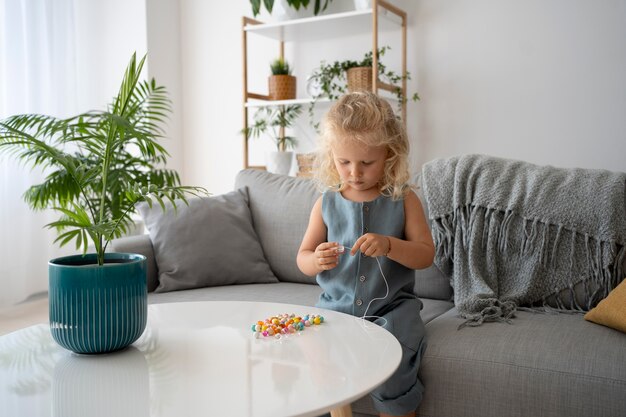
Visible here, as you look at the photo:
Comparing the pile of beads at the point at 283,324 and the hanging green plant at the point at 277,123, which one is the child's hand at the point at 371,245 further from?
the hanging green plant at the point at 277,123

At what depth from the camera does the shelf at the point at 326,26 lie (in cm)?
303

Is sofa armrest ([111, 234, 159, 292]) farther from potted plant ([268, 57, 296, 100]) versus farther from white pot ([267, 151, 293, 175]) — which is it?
potted plant ([268, 57, 296, 100])

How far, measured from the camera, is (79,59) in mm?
3699

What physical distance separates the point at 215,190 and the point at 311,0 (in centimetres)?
127

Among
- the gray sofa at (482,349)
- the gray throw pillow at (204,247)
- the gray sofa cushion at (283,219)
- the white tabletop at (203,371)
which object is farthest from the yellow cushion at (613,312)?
the gray throw pillow at (204,247)

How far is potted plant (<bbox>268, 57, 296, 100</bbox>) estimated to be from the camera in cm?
329

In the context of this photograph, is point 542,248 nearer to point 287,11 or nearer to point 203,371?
point 203,371

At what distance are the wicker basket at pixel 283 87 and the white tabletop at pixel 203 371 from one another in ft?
7.00

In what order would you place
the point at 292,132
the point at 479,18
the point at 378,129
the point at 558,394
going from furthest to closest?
the point at 292,132, the point at 479,18, the point at 378,129, the point at 558,394

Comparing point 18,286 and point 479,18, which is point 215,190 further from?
point 479,18

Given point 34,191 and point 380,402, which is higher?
point 34,191

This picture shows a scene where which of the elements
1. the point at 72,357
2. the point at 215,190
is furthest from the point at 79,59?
the point at 72,357

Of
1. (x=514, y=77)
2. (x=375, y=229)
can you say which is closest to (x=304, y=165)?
(x=514, y=77)

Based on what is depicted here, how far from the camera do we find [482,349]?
1497 millimetres
